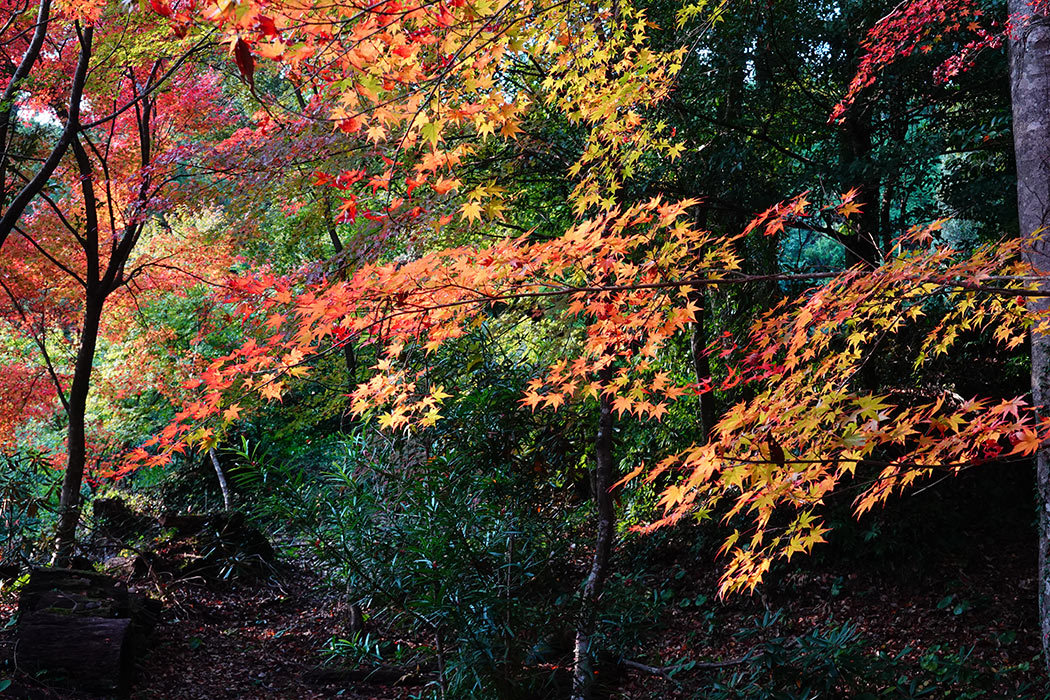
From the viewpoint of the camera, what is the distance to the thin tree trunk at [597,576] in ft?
13.0

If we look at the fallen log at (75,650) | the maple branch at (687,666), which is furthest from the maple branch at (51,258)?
the maple branch at (687,666)

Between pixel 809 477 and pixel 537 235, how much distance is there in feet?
17.7

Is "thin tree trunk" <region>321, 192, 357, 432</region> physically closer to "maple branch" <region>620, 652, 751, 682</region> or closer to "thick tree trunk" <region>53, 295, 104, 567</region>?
"thick tree trunk" <region>53, 295, 104, 567</region>

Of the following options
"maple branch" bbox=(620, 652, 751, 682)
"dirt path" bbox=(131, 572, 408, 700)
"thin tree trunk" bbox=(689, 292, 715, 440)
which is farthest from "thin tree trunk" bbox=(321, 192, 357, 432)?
"maple branch" bbox=(620, 652, 751, 682)

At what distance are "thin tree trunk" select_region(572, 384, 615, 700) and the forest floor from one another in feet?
2.11

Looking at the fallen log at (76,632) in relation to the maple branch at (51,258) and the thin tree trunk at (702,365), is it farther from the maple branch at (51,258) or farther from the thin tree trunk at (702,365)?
the thin tree trunk at (702,365)

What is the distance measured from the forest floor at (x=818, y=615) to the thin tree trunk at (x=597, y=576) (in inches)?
25.4

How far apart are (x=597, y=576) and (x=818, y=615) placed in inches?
91.1

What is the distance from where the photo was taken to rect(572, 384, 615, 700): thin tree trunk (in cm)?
397

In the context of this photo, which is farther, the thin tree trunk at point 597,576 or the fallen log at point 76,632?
the fallen log at point 76,632

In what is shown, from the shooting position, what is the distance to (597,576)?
4551mm

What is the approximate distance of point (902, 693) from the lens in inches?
130

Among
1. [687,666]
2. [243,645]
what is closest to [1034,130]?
[687,666]

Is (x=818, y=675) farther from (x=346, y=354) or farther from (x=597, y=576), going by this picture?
(x=346, y=354)
